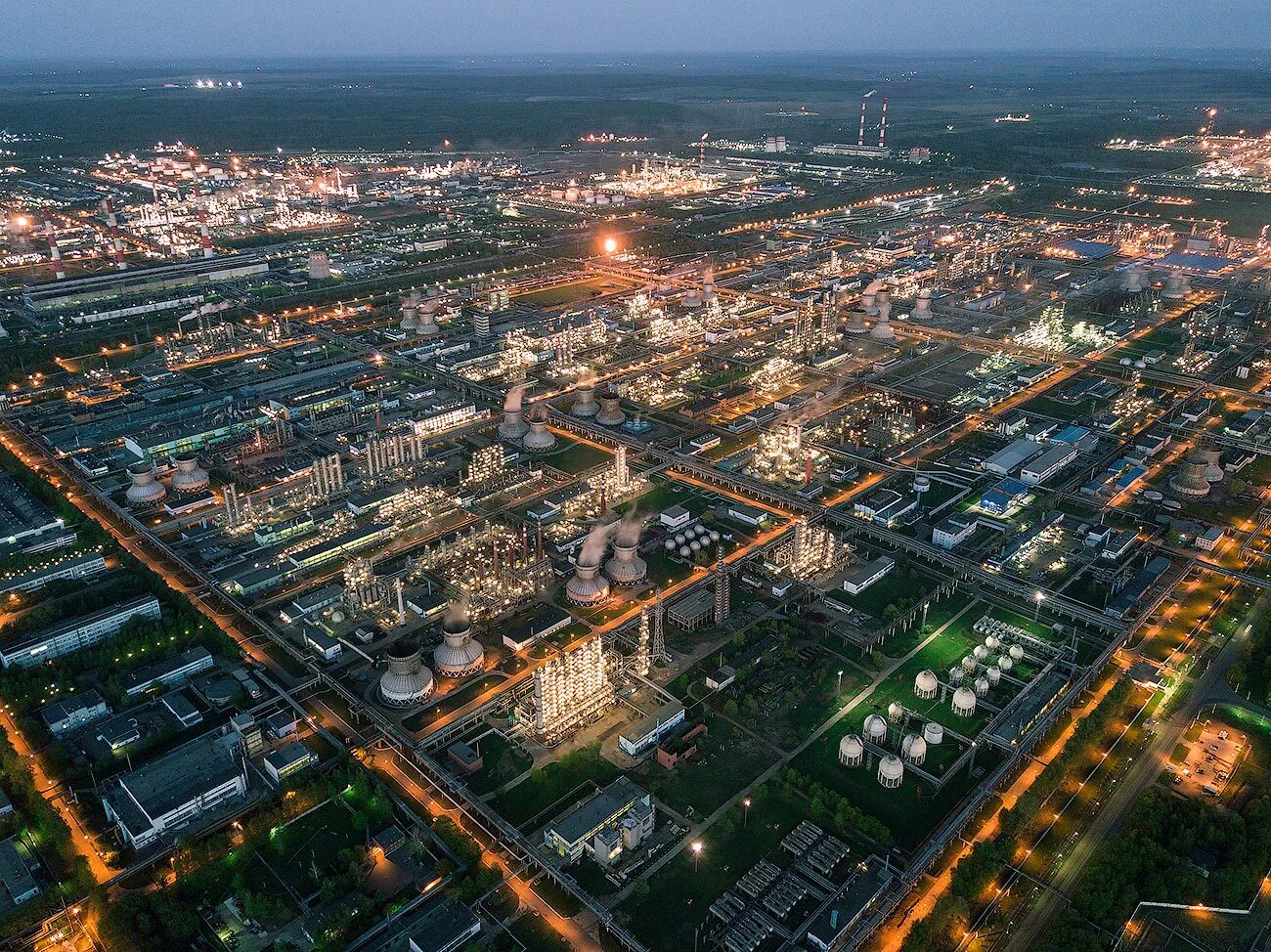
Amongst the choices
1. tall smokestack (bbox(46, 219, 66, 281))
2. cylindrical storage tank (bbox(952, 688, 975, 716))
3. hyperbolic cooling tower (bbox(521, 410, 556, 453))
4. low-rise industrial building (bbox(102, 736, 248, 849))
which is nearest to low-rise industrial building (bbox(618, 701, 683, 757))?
cylindrical storage tank (bbox(952, 688, 975, 716))

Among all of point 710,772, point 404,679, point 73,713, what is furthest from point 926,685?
point 73,713

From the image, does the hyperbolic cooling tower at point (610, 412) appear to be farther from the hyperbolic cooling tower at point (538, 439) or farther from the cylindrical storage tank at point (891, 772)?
the cylindrical storage tank at point (891, 772)

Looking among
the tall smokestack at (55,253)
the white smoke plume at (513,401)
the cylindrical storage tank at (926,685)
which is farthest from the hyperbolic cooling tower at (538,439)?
the tall smokestack at (55,253)

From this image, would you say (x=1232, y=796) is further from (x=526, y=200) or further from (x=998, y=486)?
(x=526, y=200)

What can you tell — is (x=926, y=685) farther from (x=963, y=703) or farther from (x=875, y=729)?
(x=875, y=729)

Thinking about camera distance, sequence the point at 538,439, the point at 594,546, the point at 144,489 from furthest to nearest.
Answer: the point at 538,439 → the point at 144,489 → the point at 594,546

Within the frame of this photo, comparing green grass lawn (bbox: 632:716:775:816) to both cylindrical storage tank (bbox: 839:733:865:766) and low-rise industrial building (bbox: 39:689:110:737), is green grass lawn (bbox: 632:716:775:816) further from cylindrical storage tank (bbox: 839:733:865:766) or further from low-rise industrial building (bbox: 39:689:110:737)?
low-rise industrial building (bbox: 39:689:110:737)
